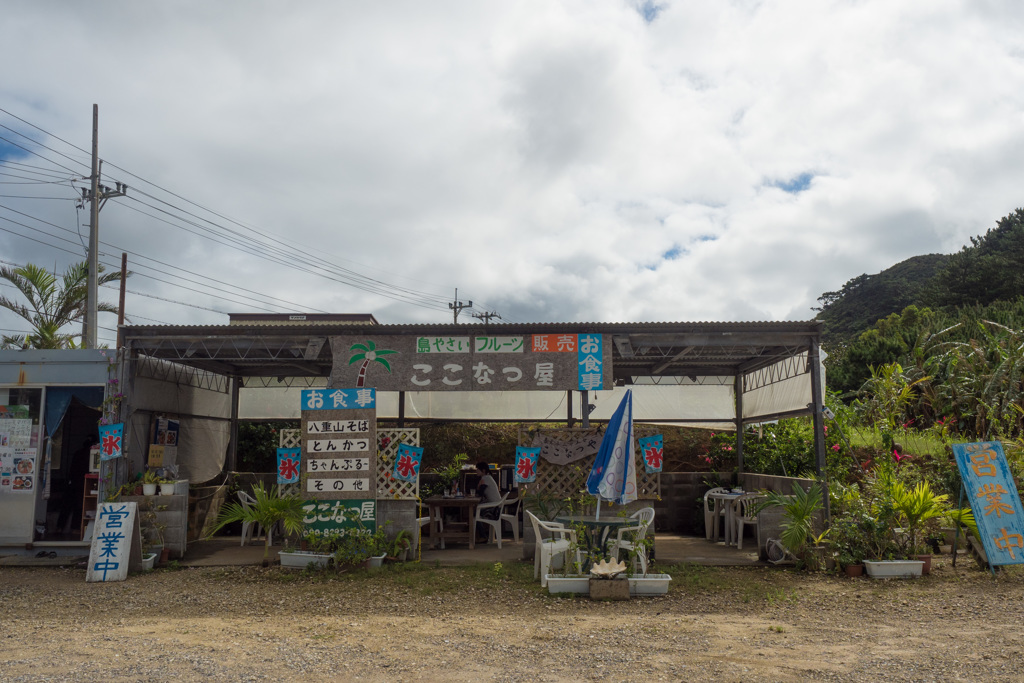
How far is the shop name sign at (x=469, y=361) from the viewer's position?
28.9ft

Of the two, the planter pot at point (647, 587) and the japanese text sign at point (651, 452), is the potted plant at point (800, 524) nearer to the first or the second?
the japanese text sign at point (651, 452)

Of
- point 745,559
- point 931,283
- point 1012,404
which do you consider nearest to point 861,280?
point 931,283

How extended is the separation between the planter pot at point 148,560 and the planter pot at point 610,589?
5.21 metres

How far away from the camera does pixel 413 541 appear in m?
8.27

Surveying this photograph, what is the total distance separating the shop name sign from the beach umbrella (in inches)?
76.0

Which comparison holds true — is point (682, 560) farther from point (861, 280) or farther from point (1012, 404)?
point (861, 280)

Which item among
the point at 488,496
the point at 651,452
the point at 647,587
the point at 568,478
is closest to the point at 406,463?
the point at 568,478

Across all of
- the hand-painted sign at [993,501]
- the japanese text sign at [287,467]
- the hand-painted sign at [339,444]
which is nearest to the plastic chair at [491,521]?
the hand-painted sign at [339,444]

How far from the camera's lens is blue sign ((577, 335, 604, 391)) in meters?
8.74

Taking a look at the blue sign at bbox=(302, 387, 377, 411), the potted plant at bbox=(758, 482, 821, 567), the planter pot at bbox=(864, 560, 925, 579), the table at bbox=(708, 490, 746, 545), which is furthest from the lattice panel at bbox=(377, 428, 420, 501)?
the planter pot at bbox=(864, 560, 925, 579)

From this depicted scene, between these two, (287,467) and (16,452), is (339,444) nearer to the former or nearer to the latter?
(287,467)

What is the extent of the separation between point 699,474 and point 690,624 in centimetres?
642

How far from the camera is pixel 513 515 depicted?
419 inches

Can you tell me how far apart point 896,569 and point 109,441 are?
904cm
